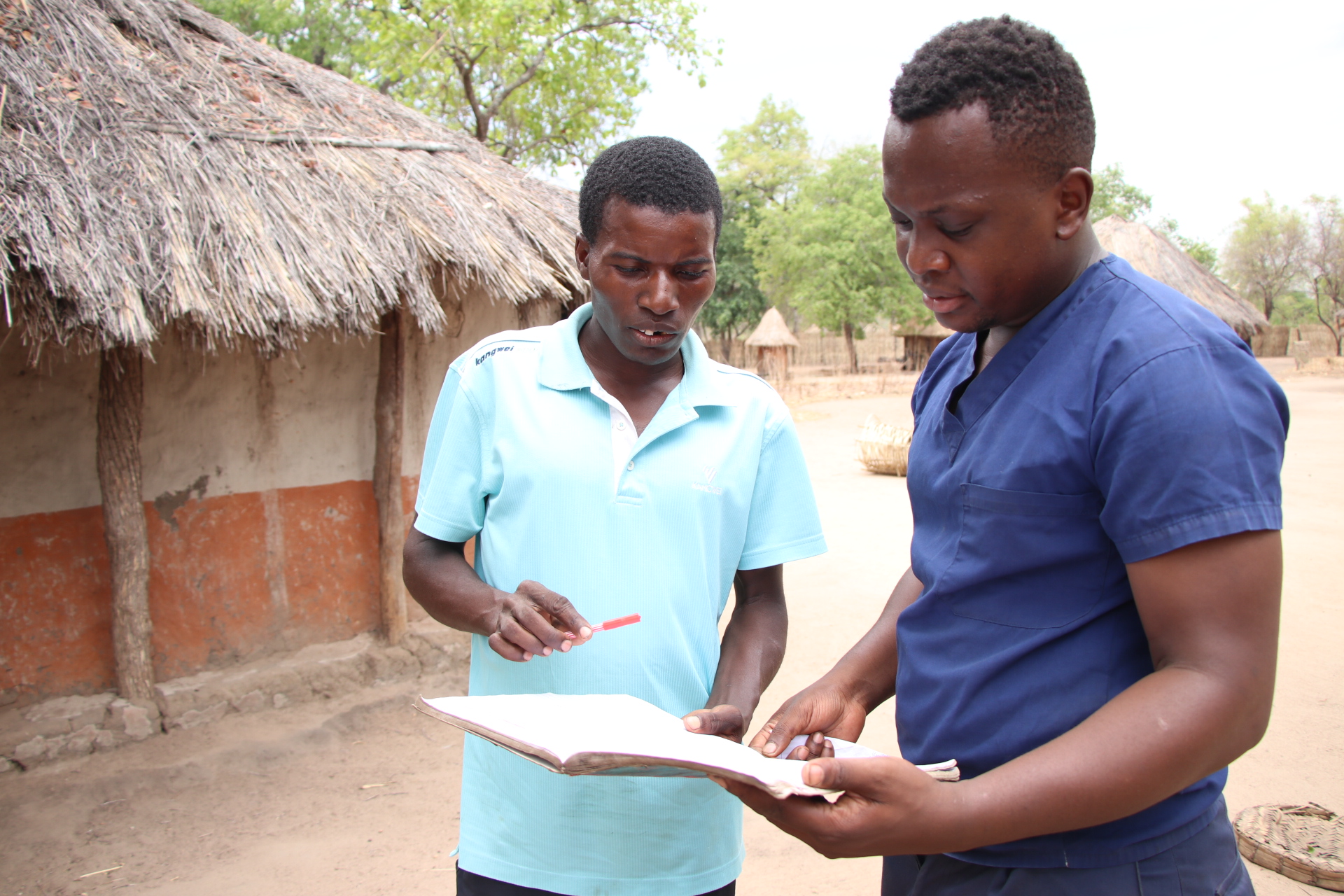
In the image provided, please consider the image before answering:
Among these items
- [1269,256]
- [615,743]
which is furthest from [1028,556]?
[1269,256]

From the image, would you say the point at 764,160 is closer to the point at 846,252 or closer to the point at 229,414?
the point at 846,252

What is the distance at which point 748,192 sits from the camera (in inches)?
1383

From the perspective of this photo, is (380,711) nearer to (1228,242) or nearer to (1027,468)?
(1027,468)

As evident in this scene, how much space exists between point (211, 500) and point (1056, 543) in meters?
4.71

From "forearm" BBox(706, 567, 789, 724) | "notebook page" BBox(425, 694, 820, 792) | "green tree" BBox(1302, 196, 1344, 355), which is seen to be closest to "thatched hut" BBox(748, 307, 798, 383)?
"green tree" BBox(1302, 196, 1344, 355)

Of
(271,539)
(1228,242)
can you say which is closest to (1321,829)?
(271,539)

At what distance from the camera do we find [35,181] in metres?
3.77

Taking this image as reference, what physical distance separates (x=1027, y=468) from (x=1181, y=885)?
55 cm

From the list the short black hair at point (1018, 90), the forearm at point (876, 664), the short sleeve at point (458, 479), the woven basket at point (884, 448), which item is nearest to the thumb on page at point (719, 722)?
the forearm at point (876, 664)

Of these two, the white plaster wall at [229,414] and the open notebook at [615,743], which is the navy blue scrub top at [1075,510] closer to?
the open notebook at [615,743]

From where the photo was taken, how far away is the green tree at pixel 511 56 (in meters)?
12.2

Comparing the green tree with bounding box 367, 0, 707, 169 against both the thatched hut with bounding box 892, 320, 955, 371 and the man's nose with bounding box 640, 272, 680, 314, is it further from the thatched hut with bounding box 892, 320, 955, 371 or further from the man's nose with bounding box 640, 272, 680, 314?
the thatched hut with bounding box 892, 320, 955, 371

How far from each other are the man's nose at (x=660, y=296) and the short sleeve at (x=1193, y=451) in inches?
33.4

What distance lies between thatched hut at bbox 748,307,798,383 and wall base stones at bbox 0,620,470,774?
22038 mm
